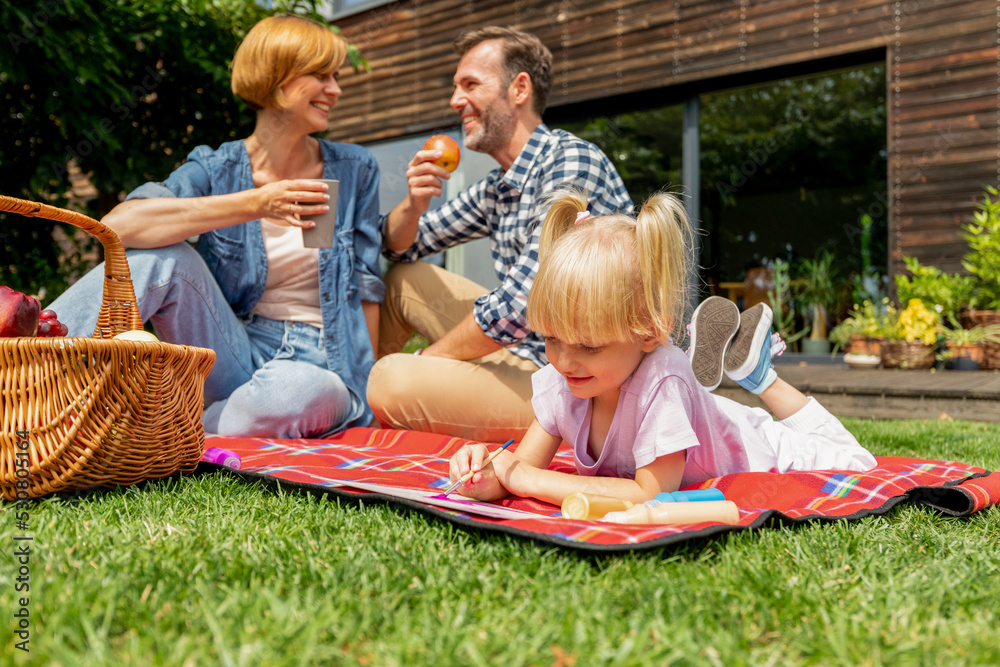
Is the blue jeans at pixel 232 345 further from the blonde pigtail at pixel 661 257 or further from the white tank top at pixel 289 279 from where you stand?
the blonde pigtail at pixel 661 257

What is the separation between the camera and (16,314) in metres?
1.63

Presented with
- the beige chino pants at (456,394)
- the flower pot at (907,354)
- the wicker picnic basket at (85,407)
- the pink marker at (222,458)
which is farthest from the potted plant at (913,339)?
the wicker picnic basket at (85,407)

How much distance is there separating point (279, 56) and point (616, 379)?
1867mm

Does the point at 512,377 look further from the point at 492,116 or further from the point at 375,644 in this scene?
the point at 375,644

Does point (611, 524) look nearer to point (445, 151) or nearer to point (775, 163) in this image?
point (445, 151)

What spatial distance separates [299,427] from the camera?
2684 mm

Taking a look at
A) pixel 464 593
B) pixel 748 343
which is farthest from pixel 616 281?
pixel 748 343

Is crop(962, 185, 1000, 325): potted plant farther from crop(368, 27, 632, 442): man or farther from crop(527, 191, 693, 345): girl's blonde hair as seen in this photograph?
crop(527, 191, 693, 345): girl's blonde hair

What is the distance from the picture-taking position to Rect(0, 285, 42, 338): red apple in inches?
63.7

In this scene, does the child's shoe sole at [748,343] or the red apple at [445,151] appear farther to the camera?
the red apple at [445,151]

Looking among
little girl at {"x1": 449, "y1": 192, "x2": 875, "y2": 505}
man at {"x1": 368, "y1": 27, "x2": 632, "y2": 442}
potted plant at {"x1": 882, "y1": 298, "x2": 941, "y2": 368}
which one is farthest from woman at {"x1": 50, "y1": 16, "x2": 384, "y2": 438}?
potted plant at {"x1": 882, "y1": 298, "x2": 941, "y2": 368}

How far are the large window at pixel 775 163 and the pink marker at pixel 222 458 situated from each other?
5.27 meters

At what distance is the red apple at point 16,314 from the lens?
1.62 metres

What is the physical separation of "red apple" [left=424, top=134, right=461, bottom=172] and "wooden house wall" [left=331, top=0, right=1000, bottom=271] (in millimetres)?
4073
